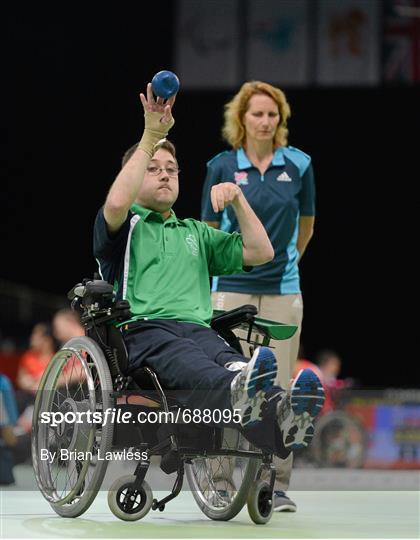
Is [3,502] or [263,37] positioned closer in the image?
[3,502]

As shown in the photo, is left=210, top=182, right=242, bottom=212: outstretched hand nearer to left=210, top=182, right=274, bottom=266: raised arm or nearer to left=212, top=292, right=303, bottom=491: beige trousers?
left=210, top=182, right=274, bottom=266: raised arm

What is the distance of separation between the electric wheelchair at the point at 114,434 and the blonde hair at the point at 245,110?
113cm

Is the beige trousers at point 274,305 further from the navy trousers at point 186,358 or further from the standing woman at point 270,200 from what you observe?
the navy trousers at point 186,358

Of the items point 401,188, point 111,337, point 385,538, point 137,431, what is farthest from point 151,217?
point 401,188

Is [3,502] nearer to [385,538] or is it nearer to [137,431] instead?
[137,431]

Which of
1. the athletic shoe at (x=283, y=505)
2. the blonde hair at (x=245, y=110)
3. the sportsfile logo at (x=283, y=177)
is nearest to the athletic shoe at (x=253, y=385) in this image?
the athletic shoe at (x=283, y=505)

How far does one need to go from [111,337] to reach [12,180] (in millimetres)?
12553

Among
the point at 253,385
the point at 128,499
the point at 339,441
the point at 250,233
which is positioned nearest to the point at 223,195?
the point at 250,233

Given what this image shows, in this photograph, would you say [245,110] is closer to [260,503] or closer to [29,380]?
[260,503]

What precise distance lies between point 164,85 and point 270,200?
3.79ft

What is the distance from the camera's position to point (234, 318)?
4039mm

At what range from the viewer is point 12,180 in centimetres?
1605

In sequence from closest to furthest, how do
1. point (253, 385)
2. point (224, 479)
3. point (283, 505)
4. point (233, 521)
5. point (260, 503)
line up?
point (253, 385)
point (260, 503)
point (233, 521)
point (224, 479)
point (283, 505)

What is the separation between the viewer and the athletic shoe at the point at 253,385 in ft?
11.1
